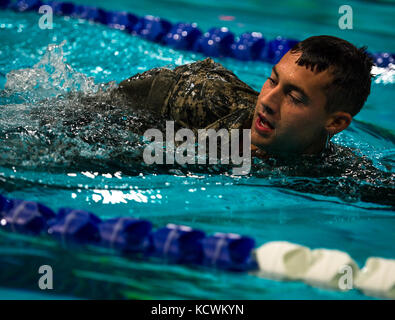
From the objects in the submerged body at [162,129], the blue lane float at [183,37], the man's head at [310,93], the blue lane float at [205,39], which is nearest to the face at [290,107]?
the man's head at [310,93]

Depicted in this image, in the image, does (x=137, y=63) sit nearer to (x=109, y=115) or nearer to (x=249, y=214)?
(x=109, y=115)

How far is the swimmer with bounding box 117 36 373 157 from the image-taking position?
7.41 feet

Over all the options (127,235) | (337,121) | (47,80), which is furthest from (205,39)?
(127,235)

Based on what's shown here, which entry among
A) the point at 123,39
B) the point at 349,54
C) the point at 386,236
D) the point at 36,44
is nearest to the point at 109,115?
the point at 349,54

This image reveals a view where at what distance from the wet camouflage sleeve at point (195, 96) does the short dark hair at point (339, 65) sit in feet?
1.26

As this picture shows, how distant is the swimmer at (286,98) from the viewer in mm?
2260

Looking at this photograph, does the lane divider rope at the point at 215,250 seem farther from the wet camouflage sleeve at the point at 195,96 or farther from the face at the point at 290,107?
the wet camouflage sleeve at the point at 195,96

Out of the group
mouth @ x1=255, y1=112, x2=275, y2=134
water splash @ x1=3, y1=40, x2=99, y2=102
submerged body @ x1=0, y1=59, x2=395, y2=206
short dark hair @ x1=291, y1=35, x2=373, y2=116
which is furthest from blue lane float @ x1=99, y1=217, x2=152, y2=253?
water splash @ x1=3, y1=40, x2=99, y2=102

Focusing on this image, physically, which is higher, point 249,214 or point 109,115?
point 109,115

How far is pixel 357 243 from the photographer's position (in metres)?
2.13

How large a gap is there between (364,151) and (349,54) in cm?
100

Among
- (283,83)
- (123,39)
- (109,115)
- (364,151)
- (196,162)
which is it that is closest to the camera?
(283,83)
